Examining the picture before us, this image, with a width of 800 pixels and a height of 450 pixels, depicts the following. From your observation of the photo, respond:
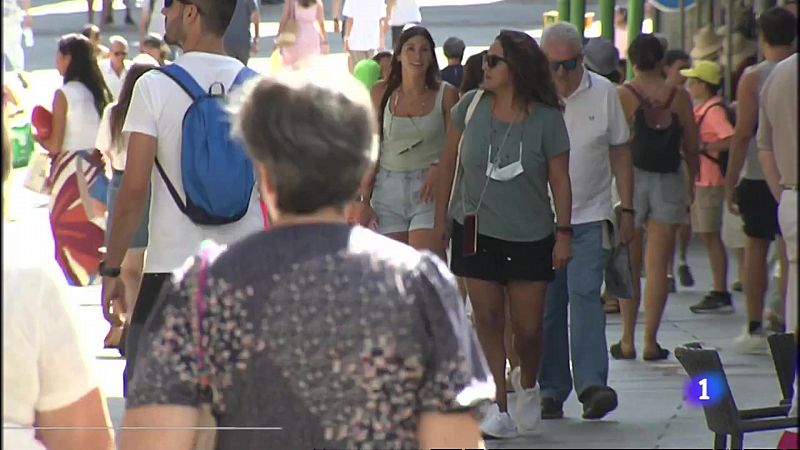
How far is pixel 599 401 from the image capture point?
290 inches

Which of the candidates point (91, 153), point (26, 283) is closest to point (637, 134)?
point (91, 153)

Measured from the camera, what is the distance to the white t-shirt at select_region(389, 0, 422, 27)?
784cm

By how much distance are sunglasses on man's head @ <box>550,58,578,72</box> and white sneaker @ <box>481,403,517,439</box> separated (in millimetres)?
1362

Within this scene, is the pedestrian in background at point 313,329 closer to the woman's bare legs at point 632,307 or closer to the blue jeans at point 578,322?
the blue jeans at point 578,322

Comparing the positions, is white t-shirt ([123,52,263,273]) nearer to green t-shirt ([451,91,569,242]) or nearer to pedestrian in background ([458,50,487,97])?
green t-shirt ([451,91,569,242])

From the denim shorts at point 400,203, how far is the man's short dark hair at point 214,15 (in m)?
2.69

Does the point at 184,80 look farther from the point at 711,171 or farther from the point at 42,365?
the point at 711,171

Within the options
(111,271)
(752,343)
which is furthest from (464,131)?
(752,343)

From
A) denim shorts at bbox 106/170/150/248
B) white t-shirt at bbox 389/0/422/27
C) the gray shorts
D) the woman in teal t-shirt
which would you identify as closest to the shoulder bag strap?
the woman in teal t-shirt

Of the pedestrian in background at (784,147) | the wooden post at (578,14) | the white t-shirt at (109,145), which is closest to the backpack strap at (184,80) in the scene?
the pedestrian in background at (784,147)

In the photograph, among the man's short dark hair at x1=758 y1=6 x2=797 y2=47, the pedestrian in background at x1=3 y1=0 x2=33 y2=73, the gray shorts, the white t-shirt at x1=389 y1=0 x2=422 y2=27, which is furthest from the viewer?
the gray shorts

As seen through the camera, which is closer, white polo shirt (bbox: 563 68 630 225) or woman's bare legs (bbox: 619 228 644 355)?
white polo shirt (bbox: 563 68 630 225)

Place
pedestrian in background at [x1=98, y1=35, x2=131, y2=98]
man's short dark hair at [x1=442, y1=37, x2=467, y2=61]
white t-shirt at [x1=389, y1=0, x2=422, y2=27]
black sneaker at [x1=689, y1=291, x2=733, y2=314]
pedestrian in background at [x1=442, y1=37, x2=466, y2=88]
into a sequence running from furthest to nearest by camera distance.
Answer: black sneaker at [x1=689, y1=291, x2=733, y2=314]
pedestrian in background at [x1=442, y1=37, x2=466, y2=88]
man's short dark hair at [x1=442, y1=37, x2=467, y2=61]
pedestrian in background at [x1=98, y1=35, x2=131, y2=98]
white t-shirt at [x1=389, y1=0, x2=422, y2=27]

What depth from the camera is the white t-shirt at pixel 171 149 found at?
4812mm
